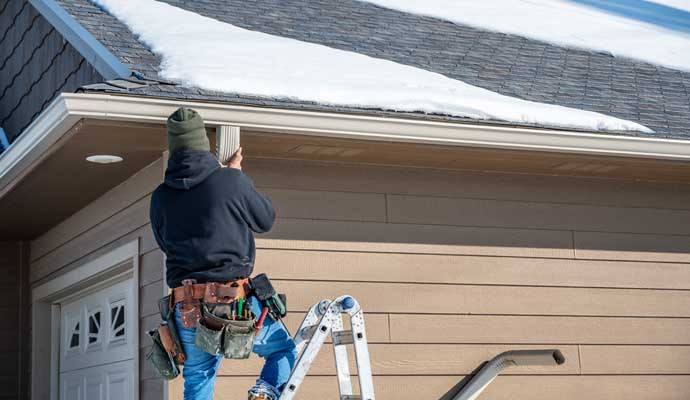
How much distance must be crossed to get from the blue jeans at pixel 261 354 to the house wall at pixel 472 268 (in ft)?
3.76

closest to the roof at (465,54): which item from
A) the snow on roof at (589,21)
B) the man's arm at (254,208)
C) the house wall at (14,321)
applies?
the snow on roof at (589,21)

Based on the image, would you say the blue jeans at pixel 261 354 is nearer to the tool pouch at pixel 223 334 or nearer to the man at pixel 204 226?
the man at pixel 204 226

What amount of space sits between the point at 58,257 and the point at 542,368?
3670 millimetres

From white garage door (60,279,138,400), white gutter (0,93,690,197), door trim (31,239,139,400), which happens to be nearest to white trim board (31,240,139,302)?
door trim (31,239,139,400)

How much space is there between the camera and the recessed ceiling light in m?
5.87

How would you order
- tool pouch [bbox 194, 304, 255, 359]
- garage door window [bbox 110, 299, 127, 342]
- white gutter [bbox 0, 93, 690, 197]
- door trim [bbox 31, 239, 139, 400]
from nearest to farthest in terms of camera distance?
tool pouch [bbox 194, 304, 255, 359]
white gutter [bbox 0, 93, 690, 197]
garage door window [bbox 110, 299, 127, 342]
door trim [bbox 31, 239, 139, 400]

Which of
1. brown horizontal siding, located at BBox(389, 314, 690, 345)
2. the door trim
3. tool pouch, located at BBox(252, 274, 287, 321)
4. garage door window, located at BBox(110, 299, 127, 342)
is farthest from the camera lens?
the door trim

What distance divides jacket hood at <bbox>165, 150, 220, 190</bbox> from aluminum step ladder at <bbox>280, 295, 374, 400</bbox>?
0.84 metres

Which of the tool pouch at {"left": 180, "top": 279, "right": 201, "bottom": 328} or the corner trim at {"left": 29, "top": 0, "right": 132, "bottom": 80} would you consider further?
the corner trim at {"left": 29, "top": 0, "right": 132, "bottom": 80}

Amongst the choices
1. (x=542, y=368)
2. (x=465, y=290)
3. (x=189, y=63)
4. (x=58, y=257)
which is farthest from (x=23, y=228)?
(x=542, y=368)

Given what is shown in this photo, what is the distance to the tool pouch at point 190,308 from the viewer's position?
14.5ft

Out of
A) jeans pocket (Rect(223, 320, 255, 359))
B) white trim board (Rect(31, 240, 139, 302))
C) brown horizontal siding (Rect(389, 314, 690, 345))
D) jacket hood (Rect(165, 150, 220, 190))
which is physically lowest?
jeans pocket (Rect(223, 320, 255, 359))

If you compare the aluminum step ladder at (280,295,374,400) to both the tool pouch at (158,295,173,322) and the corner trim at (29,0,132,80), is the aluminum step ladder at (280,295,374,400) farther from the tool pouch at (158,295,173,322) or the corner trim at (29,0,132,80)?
the corner trim at (29,0,132,80)

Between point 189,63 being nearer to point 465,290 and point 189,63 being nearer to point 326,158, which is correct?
point 326,158
